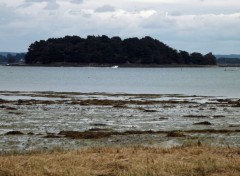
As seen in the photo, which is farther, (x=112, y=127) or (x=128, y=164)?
(x=112, y=127)

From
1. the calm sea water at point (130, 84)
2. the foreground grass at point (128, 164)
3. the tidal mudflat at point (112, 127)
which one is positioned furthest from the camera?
the calm sea water at point (130, 84)

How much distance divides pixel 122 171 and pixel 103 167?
0.53 m

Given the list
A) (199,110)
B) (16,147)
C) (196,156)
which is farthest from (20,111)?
(196,156)

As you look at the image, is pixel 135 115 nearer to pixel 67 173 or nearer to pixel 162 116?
pixel 162 116

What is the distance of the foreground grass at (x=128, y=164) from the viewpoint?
9.73 meters

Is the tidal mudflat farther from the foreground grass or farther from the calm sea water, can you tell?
the calm sea water

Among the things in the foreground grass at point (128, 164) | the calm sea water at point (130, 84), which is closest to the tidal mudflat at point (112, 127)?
the foreground grass at point (128, 164)

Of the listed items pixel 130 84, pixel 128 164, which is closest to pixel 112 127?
pixel 128 164

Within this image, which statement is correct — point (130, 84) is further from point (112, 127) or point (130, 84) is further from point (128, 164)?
point (128, 164)

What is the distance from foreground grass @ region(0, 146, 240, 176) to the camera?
9.73m

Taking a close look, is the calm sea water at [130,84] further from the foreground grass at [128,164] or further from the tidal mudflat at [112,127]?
the foreground grass at [128,164]

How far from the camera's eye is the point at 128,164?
1051 cm

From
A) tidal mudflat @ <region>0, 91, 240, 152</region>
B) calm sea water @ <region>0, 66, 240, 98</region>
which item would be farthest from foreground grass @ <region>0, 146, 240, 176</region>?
calm sea water @ <region>0, 66, 240, 98</region>

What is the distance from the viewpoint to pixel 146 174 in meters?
9.57
